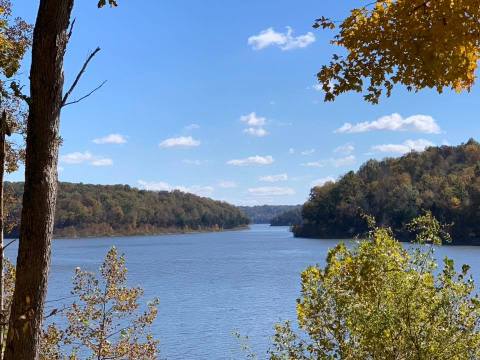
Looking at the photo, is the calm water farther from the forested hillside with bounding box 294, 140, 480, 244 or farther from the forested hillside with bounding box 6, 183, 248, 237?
the forested hillside with bounding box 6, 183, 248, 237

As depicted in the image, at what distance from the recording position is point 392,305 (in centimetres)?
623

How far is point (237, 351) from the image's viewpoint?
891 inches

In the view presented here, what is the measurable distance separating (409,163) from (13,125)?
125 meters

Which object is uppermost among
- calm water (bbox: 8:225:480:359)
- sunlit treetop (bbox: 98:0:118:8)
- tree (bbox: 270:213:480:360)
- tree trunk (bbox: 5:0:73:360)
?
sunlit treetop (bbox: 98:0:118:8)

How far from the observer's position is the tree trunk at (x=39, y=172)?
12.1 ft

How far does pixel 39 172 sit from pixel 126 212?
16244cm

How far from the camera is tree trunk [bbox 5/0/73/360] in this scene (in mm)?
3684

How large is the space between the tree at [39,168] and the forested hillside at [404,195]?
85.8m

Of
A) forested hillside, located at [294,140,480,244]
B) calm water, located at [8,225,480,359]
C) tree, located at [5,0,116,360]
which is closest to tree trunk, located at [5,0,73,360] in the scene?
tree, located at [5,0,116,360]

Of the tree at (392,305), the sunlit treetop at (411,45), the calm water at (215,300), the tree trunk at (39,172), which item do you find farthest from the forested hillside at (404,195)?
the tree trunk at (39,172)

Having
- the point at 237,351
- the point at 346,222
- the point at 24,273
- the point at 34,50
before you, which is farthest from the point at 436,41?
the point at 346,222

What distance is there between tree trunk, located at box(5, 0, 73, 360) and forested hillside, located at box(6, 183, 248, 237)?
142081mm

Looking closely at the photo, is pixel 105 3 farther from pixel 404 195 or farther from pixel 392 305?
pixel 404 195

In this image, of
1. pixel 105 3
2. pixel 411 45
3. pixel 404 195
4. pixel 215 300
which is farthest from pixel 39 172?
pixel 404 195
